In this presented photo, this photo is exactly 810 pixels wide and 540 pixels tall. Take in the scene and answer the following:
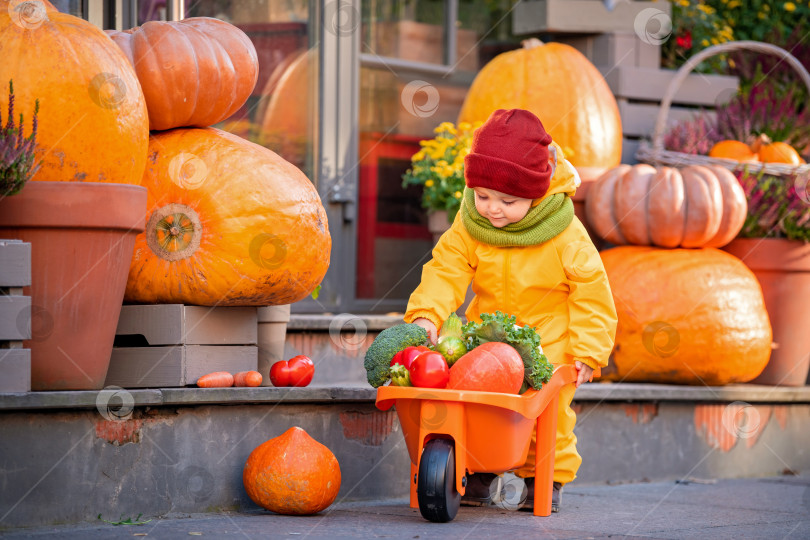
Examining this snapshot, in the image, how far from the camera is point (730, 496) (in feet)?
14.2

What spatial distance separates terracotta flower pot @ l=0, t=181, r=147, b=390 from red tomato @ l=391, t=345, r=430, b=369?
0.93 meters

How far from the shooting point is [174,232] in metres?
3.78

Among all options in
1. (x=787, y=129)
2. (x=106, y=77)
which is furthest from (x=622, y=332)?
(x=106, y=77)

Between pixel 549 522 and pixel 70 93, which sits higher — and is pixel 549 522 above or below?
below

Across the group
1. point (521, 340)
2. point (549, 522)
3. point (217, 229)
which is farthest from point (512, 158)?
point (549, 522)

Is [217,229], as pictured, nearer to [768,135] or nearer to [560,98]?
[560,98]

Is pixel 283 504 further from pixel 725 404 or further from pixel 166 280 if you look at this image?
pixel 725 404

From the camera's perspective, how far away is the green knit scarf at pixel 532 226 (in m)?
3.66

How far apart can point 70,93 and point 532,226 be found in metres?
1.56

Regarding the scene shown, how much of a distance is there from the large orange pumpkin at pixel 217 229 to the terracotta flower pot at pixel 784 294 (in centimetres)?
256

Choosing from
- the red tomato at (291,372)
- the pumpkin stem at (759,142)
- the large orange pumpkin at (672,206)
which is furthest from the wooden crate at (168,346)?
the pumpkin stem at (759,142)

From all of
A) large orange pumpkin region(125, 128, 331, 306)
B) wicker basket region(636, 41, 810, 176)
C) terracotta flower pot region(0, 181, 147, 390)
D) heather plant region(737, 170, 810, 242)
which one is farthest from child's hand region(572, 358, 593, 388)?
wicker basket region(636, 41, 810, 176)

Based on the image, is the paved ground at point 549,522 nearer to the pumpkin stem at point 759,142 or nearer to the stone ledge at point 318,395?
the stone ledge at point 318,395

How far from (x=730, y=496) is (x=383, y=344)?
176 cm
